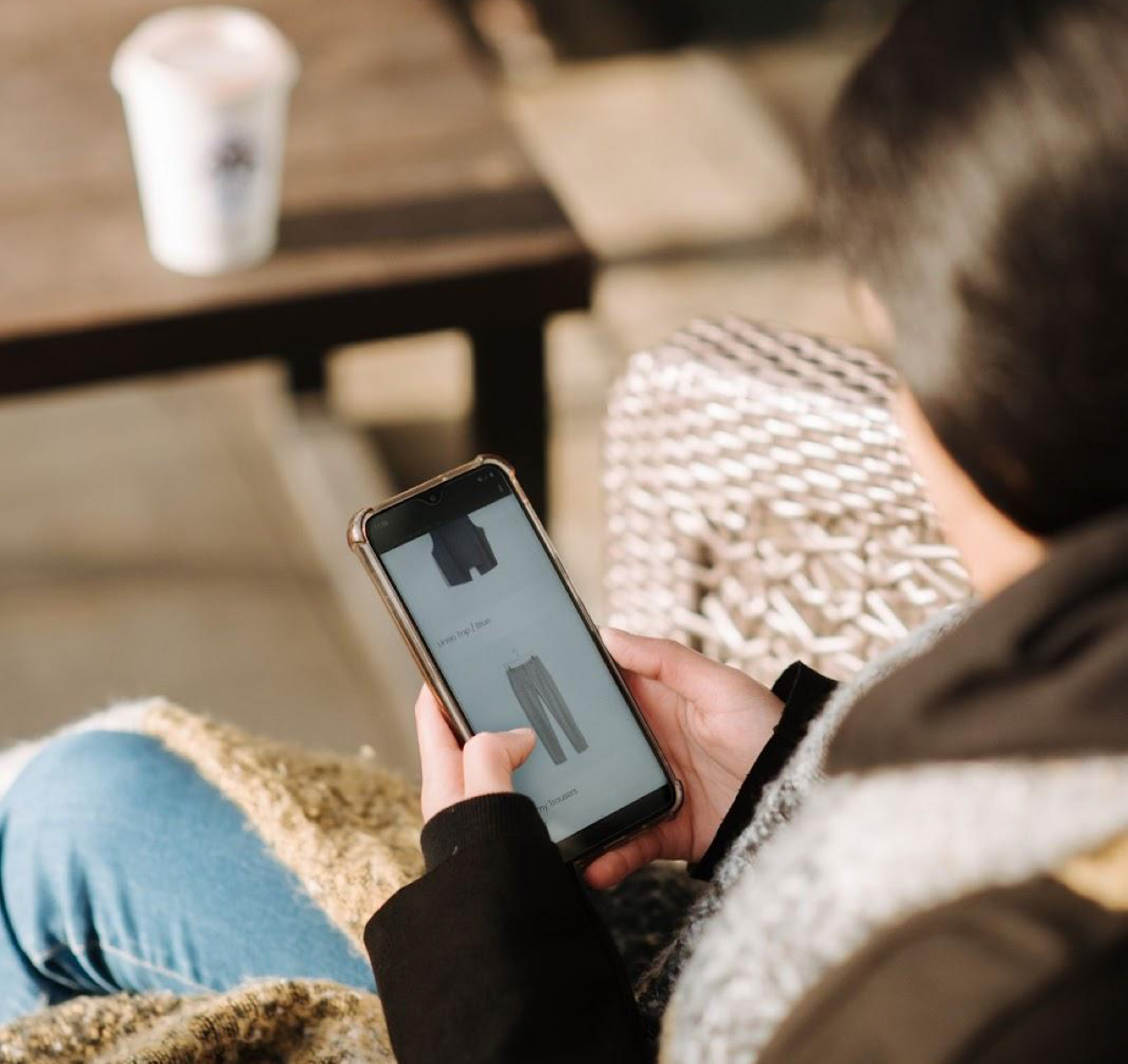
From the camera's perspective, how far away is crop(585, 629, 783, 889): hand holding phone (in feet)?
2.56

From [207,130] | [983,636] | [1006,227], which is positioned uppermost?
[207,130]

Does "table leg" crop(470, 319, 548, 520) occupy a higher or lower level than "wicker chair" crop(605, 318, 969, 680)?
higher

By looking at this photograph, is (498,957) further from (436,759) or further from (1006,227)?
(1006,227)

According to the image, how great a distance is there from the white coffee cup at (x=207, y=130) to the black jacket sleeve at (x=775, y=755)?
0.56 meters

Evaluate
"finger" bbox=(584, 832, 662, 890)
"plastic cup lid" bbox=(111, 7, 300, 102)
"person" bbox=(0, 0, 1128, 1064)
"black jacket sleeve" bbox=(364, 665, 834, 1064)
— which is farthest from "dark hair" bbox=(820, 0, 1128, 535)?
"plastic cup lid" bbox=(111, 7, 300, 102)

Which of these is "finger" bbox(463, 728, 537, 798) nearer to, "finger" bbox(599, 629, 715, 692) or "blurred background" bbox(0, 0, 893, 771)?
"finger" bbox(599, 629, 715, 692)

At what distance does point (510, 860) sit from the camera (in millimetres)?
624

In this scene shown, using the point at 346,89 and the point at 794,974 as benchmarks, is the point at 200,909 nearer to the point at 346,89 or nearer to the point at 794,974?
the point at 794,974

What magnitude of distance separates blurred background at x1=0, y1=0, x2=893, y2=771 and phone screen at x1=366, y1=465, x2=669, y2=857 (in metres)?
0.34

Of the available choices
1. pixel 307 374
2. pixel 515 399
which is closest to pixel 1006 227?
pixel 515 399

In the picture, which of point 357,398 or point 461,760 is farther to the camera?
point 357,398

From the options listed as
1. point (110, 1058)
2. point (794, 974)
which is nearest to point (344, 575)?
point (110, 1058)

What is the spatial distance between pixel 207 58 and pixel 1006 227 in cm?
74

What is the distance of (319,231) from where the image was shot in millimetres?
1110
